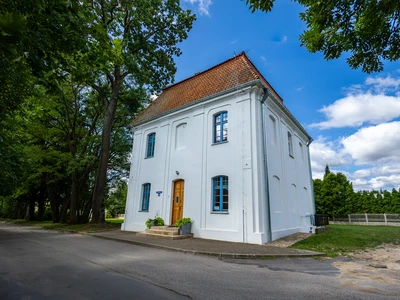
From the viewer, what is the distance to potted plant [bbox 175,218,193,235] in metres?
11.4

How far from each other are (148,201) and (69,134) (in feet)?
36.4

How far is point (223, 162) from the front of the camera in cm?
1159

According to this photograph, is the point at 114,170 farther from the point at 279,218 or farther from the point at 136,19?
the point at 279,218

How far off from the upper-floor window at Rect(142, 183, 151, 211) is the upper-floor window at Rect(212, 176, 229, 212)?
5.27 meters

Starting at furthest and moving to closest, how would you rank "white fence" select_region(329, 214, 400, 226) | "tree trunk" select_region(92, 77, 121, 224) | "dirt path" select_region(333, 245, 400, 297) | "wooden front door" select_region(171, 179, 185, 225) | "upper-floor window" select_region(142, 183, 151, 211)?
1. "white fence" select_region(329, 214, 400, 226)
2. "tree trunk" select_region(92, 77, 121, 224)
3. "upper-floor window" select_region(142, 183, 151, 211)
4. "wooden front door" select_region(171, 179, 185, 225)
5. "dirt path" select_region(333, 245, 400, 297)

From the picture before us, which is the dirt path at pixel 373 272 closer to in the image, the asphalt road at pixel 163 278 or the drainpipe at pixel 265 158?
the asphalt road at pixel 163 278

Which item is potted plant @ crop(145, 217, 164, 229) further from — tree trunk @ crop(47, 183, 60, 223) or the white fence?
the white fence

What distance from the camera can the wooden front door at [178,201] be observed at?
1291 cm

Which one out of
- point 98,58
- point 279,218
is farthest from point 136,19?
point 279,218

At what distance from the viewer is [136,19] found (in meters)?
15.0

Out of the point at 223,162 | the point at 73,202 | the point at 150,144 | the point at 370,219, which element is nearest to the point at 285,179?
the point at 223,162

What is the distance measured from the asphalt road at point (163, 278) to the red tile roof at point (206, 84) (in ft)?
28.4

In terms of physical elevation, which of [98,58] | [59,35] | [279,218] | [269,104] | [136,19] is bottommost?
[279,218]

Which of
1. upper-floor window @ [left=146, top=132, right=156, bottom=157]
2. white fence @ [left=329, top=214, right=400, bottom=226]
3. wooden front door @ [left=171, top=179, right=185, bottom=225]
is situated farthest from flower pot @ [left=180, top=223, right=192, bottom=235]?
white fence @ [left=329, top=214, right=400, bottom=226]
